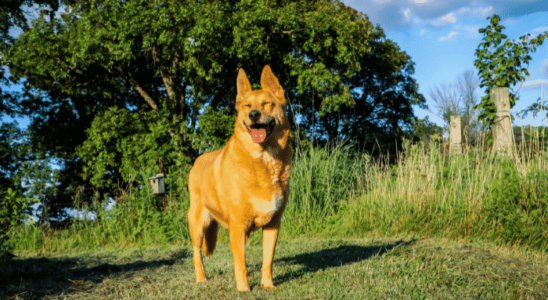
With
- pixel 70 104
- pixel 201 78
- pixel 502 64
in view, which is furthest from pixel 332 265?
pixel 70 104

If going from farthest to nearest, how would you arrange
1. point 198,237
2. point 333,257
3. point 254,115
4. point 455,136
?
point 455,136
point 333,257
point 198,237
point 254,115

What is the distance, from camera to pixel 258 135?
312cm

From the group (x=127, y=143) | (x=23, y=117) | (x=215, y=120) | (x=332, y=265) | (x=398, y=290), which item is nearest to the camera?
(x=398, y=290)

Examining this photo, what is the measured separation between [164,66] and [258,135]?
568 inches

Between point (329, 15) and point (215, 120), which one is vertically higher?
point (329, 15)

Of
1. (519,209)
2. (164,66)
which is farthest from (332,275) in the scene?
(164,66)

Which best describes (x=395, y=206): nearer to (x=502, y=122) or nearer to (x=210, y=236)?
(x=502, y=122)

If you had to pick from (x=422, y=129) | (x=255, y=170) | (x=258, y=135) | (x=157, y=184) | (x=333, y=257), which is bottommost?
(x=333, y=257)

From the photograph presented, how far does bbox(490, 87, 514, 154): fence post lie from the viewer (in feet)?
25.6

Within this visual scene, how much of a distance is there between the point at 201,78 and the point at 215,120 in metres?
2.21

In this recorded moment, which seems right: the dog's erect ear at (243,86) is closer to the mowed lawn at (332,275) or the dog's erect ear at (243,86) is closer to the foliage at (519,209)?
the mowed lawn at (332,275)

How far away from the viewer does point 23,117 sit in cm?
1780

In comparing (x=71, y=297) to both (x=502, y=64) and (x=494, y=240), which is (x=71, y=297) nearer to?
(x=494, y=240)

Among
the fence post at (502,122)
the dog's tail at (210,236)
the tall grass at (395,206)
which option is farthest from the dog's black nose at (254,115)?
the fence post at (502,122)
